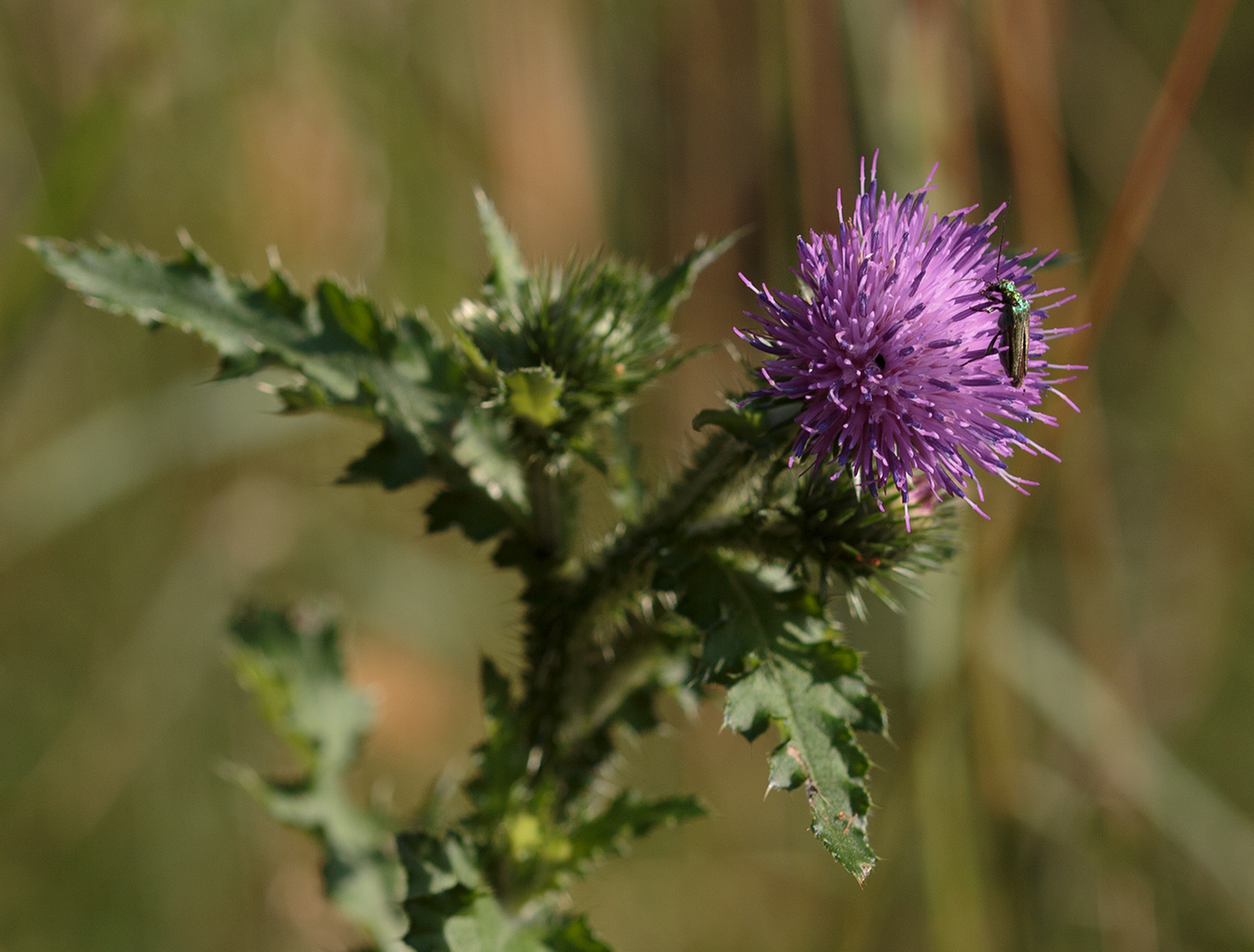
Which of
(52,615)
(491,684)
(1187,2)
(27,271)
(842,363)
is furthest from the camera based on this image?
(1187,2)

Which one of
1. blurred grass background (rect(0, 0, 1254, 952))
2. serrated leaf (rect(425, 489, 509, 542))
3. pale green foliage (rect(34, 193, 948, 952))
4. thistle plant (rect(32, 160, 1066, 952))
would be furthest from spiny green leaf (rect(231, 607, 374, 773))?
serrated leaf (rect(425, 489, 509, 542))

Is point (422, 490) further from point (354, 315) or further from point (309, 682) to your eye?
point (354, 315)

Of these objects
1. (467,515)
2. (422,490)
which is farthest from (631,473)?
(422,490)

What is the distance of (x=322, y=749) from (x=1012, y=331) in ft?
7.94

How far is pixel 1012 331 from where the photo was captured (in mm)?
2043

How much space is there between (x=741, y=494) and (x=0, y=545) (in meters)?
3.00

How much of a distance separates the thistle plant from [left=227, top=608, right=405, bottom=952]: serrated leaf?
2.20 feet

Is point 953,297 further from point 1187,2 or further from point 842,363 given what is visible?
point 1187,2

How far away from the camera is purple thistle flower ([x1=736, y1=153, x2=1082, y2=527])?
6.42ft

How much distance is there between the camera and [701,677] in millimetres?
2023

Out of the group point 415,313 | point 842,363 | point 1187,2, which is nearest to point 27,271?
point 415,313

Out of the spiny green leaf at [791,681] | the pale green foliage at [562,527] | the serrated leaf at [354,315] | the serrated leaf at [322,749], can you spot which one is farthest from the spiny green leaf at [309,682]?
the spiny green leaf at [791,681]

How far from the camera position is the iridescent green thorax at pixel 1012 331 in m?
2.02

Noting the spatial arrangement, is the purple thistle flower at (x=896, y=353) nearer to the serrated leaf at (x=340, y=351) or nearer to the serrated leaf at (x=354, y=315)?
the serrated leaf at (x=340, y=351)
